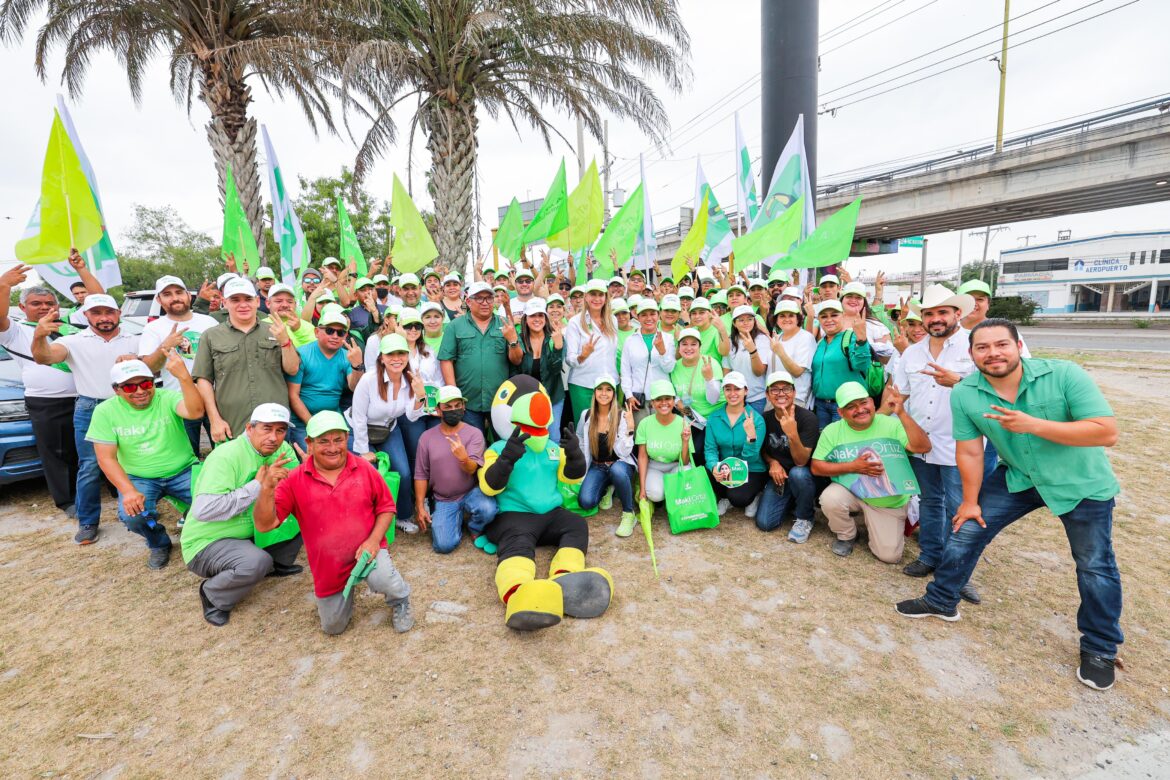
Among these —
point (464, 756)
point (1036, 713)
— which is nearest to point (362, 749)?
point (464, 756)

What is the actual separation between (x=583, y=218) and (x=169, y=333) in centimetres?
517

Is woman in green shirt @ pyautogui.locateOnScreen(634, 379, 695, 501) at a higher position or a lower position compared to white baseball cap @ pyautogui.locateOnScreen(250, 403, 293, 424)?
lower

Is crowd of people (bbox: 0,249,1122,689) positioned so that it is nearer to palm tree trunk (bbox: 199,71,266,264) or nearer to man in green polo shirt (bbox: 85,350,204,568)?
man in green polo shirt (bbox: 85,350,204,568)

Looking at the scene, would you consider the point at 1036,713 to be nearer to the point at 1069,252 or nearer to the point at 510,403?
the point at 510,403

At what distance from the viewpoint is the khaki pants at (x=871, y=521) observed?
13.9 feet

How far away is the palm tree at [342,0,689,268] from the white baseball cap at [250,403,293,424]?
7274 mm

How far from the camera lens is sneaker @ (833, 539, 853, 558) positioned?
4.40 metres

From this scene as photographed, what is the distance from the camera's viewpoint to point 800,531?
4.72 metres

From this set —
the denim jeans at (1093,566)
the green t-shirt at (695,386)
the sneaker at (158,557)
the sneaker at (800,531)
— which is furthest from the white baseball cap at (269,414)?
the denim jeans at (1093,566)

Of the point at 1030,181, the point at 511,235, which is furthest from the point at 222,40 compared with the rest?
the point at 1030,181

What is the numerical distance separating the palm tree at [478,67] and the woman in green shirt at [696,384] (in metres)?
6.64

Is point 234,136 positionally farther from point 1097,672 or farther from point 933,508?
point 1097,672

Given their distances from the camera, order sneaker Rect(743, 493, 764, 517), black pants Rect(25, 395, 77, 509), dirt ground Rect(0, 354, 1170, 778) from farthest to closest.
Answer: sneaker Rect(743, 493, 764, 517) → black pants Rect(25, 395, 77, 509) → dirt ground Rect(0, 354, 1170, 778)

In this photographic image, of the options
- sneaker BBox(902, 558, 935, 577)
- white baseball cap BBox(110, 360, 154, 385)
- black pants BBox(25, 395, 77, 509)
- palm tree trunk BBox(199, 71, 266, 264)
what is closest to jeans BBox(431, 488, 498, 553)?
white baseball cap BBox(110, 360, 154, 385)
